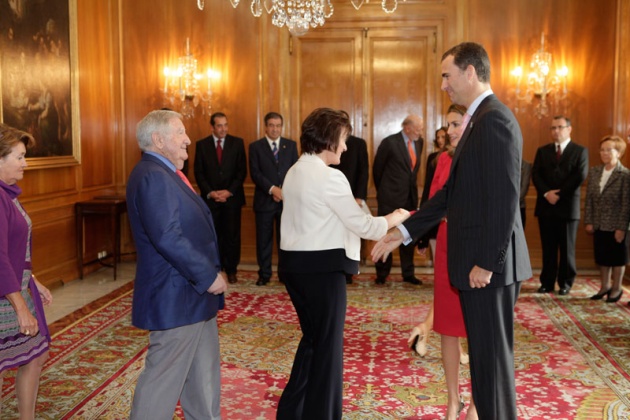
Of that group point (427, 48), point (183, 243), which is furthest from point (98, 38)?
point (183, 243)

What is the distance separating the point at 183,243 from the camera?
10.5 ft

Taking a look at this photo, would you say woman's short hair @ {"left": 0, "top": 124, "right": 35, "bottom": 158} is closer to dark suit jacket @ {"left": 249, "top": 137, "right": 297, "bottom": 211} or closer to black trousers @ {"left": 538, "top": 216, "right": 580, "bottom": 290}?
dark suit jacket @ {"left": 249, "top": 137, "right": 297, "bottom": 211}

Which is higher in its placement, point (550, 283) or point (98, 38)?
point (98, 38)

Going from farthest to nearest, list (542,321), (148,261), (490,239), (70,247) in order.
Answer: (70,247) < (542,321) < (148,261) < (490,239)

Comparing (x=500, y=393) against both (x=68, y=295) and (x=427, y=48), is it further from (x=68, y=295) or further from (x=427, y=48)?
(x=427, y=48)

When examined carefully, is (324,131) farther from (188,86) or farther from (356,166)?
(188,86)

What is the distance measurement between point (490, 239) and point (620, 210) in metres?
4.98

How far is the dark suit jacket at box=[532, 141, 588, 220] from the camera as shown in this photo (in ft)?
26.1

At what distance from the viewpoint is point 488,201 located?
10.2 ft

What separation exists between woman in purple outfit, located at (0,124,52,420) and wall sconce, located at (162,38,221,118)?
642 cm

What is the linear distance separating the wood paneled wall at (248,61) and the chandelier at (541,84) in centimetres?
15

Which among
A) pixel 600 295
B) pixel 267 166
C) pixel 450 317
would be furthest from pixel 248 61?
pixel 450 317

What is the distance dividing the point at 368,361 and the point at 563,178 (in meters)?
3.92

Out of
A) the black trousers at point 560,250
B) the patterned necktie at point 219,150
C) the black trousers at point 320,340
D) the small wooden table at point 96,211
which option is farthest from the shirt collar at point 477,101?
the small wooden table at point 96,211
